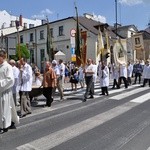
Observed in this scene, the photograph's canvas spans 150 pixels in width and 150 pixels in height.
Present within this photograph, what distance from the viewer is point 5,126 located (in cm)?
834

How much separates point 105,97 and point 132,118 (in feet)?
17.5

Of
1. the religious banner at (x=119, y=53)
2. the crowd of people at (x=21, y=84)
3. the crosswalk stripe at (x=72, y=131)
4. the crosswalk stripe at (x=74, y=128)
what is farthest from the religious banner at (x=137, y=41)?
the crosswalk stripe at (x=72, y=131)

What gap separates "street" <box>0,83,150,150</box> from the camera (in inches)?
288

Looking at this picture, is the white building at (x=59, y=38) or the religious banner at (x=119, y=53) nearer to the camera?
the religious banner at (x=119, y=53)

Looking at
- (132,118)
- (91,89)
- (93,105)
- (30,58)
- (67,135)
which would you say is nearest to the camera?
(67,135)

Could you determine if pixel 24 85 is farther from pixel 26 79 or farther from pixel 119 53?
pixel 119 53

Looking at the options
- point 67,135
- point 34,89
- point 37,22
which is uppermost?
point 37,22

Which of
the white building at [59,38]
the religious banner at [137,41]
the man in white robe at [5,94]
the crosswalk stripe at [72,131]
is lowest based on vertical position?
the crosswalk stripe at [72,131]

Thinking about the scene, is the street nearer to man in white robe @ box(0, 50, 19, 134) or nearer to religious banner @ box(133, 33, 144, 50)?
man in white robe @ box(0, 50, 19, 134)

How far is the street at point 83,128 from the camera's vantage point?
7320 millimetres

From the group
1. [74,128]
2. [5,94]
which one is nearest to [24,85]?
[5,94]

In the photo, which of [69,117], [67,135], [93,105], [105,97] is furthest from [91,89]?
[67,135]

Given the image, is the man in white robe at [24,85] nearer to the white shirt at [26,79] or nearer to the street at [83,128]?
the white shirt at [26,79]

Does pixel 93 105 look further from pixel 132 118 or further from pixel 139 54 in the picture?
A: pixel 139 54
